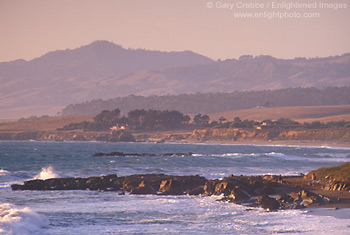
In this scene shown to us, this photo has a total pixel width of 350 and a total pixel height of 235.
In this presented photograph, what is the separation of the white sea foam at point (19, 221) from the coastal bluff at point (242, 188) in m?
12.6

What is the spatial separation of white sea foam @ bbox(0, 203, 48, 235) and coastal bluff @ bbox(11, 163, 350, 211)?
41.4ft

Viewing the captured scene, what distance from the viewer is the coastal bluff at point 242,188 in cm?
3462

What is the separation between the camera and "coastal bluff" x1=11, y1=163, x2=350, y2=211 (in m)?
34.6

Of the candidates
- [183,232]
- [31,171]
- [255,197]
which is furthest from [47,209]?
[31,171]

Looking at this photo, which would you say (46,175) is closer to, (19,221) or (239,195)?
(239,195)

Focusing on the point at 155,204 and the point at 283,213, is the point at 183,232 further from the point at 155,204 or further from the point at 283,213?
the point at 155,204

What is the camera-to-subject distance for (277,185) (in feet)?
142

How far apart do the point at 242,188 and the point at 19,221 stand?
53.3 ft

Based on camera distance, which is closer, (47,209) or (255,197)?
(47,209)

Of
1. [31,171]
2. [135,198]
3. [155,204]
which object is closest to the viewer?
[155,204]

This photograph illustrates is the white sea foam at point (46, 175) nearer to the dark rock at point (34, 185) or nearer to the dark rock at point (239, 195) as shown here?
the dark rock at point (34, 185)

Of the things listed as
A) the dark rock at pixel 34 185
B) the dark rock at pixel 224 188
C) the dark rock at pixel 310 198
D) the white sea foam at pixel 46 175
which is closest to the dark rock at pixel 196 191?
the dark rock at pixel 224 188

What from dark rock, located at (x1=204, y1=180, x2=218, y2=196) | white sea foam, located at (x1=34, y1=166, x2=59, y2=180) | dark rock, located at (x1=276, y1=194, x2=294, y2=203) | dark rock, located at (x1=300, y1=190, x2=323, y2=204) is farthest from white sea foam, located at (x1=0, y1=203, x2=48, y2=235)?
white sea foam, located at (x1=34, y1=166, x2=59, y2=180)

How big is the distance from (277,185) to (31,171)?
2985cm
